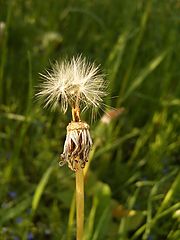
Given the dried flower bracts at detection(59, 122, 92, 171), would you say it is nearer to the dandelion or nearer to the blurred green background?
the dandelion

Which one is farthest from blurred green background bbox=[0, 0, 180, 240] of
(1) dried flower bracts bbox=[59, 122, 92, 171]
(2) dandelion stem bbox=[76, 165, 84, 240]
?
(1) dried flower bracts bbox=[59, 122, 92, 171]

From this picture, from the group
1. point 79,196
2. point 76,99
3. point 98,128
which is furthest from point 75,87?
point 98,128

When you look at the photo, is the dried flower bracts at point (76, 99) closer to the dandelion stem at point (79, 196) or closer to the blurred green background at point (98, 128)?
the dandelion stem at point (79, 196)

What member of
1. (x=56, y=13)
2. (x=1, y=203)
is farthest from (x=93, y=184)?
(x=56, y=13)

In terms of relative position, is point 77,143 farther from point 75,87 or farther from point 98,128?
point 98,128

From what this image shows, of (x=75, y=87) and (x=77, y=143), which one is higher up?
(x=75, y=87)

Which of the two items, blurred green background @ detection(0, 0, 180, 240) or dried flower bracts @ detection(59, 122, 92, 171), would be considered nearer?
dried flower bracts @ detection(59, 122, 92, 171)

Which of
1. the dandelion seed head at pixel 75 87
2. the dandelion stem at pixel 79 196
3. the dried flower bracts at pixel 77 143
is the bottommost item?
the dandelion stem at pixel 79 196

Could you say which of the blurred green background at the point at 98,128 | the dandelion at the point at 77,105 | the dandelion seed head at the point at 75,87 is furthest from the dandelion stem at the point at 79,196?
the blurred green background at the point at 98,128
